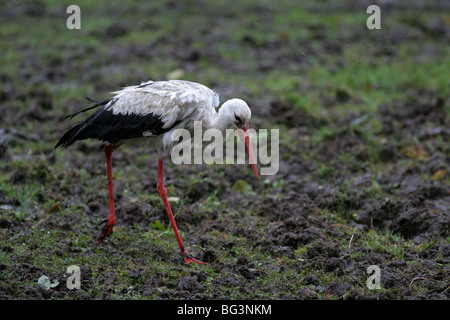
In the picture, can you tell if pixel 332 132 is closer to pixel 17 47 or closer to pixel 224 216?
pixel 224 216

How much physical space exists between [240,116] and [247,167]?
80.6 inches

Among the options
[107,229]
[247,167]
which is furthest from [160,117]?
[247,167]

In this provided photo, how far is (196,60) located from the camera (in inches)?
451

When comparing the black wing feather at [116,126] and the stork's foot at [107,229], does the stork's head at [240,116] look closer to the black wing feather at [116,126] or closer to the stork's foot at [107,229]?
the black wing feather at [116,126]

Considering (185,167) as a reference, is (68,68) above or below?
above

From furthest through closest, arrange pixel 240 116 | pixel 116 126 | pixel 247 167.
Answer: pixel 247 167
pixel 116 126
pixel 240 116

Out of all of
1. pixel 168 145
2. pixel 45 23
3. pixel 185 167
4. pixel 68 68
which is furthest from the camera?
pixel 45 23

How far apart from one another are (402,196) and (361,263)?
6.03 ft

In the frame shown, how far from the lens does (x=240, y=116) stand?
18.7 ft

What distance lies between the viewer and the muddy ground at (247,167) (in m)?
5.13

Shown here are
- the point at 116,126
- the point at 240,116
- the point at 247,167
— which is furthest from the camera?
the point at 247,167

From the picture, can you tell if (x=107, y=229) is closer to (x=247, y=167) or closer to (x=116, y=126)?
(x=116, y=126)

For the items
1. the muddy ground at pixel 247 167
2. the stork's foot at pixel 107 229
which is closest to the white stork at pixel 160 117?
the stork's foot at pixel 107 229

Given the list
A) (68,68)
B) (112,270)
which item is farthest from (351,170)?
(68,68)
